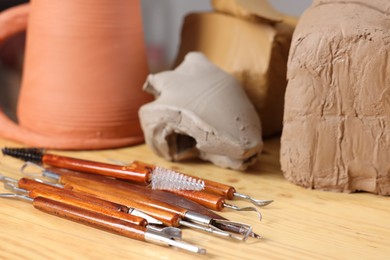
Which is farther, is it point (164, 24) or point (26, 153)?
point (164, 24)

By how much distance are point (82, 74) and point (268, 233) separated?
0.38 meters

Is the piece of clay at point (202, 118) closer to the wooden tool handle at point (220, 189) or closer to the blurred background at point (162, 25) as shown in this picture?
the wooden tool handle at point (220, 189)

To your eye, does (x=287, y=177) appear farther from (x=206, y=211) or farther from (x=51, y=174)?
(x=51, y=174)

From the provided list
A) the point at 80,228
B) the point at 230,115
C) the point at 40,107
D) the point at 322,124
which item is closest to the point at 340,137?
the point at 322,124

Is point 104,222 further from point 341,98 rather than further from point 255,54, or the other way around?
point 255,54

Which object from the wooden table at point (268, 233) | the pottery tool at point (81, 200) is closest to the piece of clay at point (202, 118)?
the wooden table at point (268, 233)

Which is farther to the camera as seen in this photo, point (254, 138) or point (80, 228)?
point (254, 138)

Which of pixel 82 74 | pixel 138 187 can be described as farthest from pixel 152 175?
pixel 82 74

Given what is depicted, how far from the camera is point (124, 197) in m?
0.67

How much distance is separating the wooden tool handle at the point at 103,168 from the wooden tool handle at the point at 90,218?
0.11 m

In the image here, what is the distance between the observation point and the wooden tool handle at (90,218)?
597 mm

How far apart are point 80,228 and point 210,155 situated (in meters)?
0.24

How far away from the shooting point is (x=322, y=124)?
2.35ft

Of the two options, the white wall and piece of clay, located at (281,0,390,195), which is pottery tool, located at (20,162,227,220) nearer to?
piece of clay, located at (281,0,390,195)
